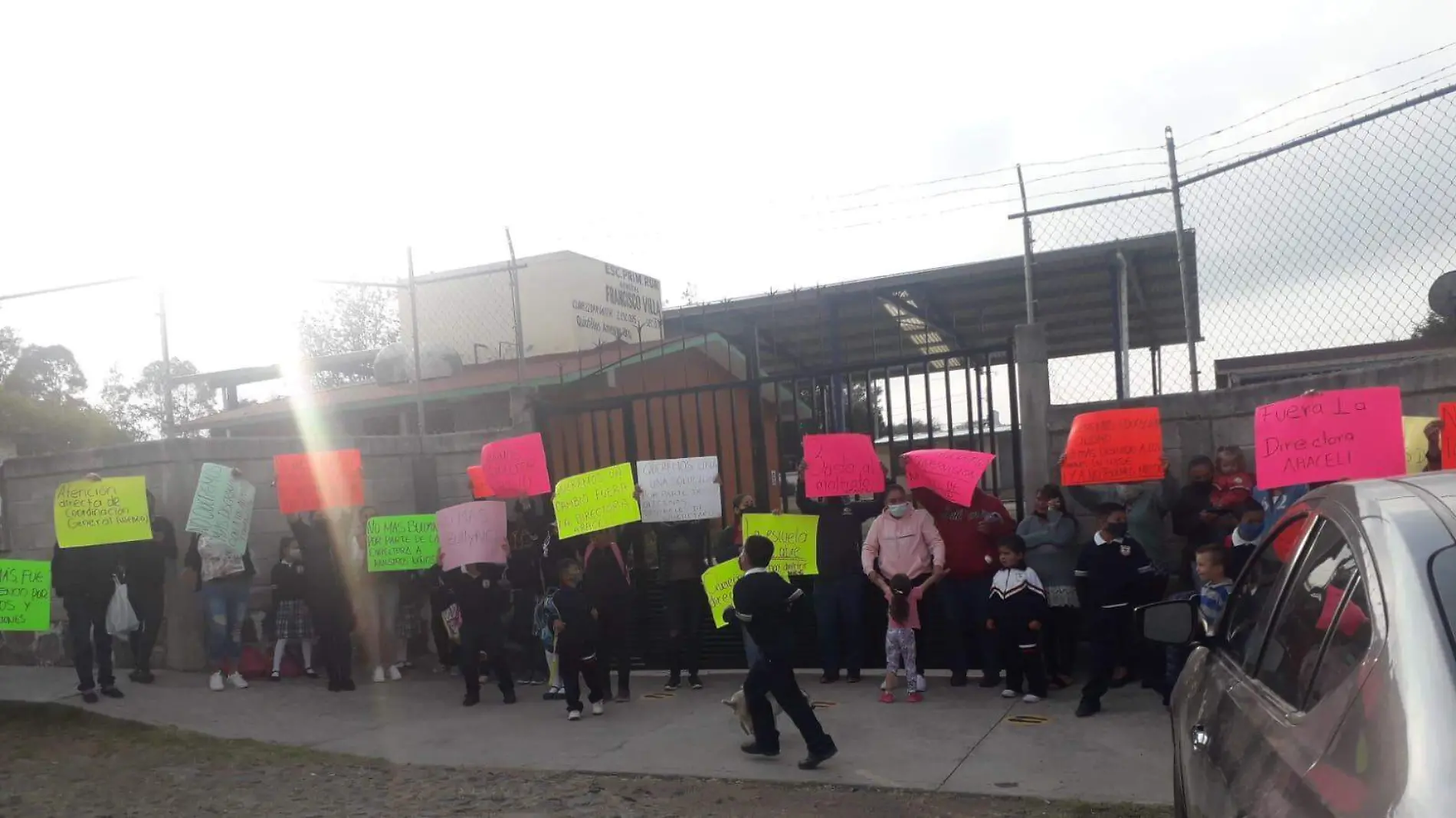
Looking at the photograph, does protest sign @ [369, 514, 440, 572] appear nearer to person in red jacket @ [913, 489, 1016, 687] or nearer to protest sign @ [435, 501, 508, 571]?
protest sign @ [435, 501, 508, 571]

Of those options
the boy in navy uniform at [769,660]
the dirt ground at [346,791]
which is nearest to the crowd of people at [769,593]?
the boy in navy uniform at [769,660]

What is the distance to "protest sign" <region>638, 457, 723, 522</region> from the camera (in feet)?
31.2

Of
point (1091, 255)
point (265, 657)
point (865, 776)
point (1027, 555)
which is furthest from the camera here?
point (1091, 255)

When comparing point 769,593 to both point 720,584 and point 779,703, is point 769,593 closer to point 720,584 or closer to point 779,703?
point 779,703

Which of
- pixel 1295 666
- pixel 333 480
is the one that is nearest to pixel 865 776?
pixel 1295 666

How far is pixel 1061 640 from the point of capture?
8.36 metres

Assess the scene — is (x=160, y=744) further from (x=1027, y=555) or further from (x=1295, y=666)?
(x=1295, y=666)

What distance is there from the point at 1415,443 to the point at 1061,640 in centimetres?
273

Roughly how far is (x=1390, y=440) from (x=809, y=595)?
14.7ft

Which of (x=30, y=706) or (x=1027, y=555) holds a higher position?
(x=1027, y=555)

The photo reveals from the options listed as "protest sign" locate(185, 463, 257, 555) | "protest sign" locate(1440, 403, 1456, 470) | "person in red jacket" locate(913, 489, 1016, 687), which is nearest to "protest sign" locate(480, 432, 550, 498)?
"protest sign" locate(185, 463, 257, 555)

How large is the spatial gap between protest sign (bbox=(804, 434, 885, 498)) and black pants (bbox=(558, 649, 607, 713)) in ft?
7.11

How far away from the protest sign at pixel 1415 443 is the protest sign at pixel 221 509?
8.97 m

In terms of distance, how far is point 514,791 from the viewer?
654 cm
